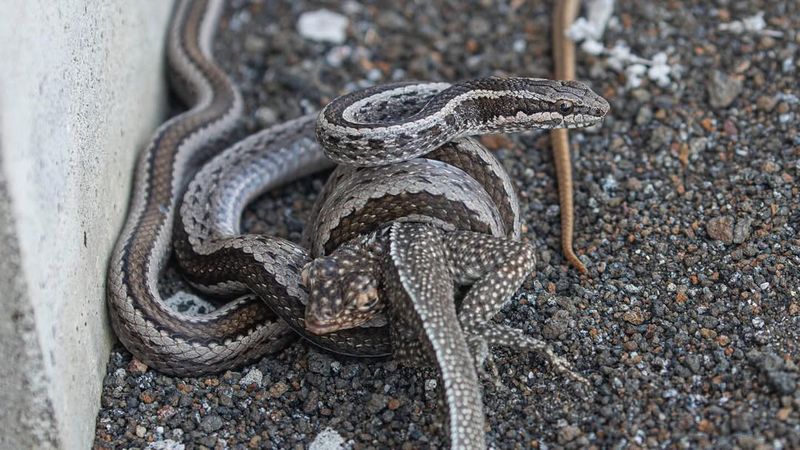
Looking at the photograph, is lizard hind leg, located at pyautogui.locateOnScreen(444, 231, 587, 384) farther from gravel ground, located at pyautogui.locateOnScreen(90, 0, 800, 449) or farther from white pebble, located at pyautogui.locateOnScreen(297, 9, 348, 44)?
white pebble, located at pyautogui.locateOnScreen(297, 9, 348, 44)

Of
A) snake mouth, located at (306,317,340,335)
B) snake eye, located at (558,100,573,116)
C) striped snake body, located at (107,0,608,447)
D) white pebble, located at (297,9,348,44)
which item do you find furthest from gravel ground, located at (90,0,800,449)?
snake eye, located at (558,100,573,116)

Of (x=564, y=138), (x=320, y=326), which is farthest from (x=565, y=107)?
(x=320, y=326)

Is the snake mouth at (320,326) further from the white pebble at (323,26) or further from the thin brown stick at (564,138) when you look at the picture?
the white pebble at (323,26)

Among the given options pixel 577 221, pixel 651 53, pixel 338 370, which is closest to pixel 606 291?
pixel 577 221

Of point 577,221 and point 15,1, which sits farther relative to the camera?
point 577,221

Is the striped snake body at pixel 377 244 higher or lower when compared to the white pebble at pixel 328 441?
higher

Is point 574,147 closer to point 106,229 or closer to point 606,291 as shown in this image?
point 606,291

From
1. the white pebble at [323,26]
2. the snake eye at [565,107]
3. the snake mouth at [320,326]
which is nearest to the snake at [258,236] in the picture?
the snake eye at [565,107]
